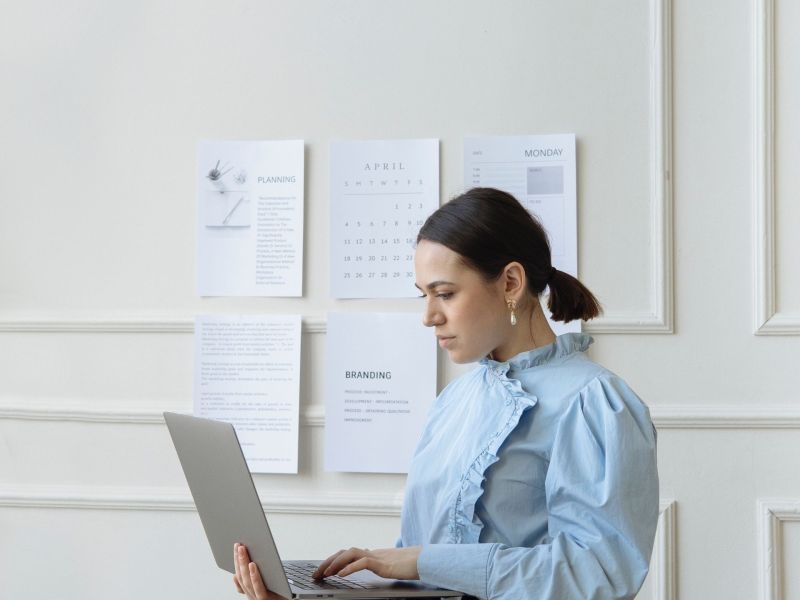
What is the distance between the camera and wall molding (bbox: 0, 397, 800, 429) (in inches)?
80.9

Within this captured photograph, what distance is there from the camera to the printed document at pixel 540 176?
212cm

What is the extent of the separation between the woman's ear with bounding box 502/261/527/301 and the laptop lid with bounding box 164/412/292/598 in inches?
16.8

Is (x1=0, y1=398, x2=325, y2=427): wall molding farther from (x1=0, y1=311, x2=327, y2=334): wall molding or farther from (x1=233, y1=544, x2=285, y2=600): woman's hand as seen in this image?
(x1=233, y1=544, x2=285, y2=600): woman's hand

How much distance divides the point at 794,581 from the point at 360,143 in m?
1.30

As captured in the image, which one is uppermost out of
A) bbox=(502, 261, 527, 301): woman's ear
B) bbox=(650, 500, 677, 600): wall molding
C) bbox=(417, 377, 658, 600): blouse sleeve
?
bbox=(502, 261, 527, 301): woman's ear

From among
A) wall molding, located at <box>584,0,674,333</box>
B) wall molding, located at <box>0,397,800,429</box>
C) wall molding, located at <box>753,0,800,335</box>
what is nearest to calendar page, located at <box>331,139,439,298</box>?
wall molding, located at <box>0,397,800,429</box>

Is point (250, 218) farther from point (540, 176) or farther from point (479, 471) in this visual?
point (479, 471)

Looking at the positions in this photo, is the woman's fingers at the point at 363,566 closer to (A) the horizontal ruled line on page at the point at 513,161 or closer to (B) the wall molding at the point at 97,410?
(B) the wall molding at the point at 97,410

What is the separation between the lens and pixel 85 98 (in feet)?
7.66

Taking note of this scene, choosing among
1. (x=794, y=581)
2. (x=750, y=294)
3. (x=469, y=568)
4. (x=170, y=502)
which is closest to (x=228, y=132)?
(x=170, y=502)

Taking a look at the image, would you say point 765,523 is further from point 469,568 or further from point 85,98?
point 85,98

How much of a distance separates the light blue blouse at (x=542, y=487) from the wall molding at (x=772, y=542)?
0.88m

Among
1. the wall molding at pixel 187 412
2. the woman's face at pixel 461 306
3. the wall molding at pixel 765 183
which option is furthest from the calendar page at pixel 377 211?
the woman's face at pixel 461 306

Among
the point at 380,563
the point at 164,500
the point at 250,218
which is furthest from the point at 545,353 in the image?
the point at 164,500
